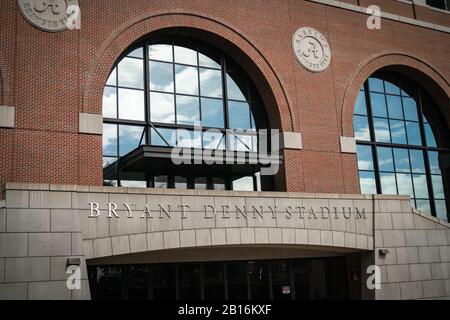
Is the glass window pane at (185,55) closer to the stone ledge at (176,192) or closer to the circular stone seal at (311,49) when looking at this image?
the circular stone seal at (311,49)

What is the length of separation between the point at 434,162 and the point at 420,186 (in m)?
1.78

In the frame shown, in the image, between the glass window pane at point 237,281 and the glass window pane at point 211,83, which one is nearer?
the glass window pane at point 237,281

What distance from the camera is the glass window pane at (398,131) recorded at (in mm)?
26234

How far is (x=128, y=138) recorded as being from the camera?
1994cm

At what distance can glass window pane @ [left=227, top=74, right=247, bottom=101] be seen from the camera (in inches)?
886

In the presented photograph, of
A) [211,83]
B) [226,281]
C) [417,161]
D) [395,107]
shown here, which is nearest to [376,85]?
[395,107]

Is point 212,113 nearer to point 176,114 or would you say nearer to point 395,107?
point 176,114

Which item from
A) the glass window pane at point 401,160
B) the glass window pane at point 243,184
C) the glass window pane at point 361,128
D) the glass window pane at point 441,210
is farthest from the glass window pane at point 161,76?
the glass window pane at point 441,210

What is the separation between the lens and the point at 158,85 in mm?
20891

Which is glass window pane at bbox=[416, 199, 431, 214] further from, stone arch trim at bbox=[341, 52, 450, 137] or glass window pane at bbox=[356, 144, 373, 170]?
stone arch trim at bbox=[341, 52, 450, 137]

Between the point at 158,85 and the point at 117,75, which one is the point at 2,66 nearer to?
the point at 117,75

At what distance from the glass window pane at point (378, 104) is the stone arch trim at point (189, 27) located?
5.61m
